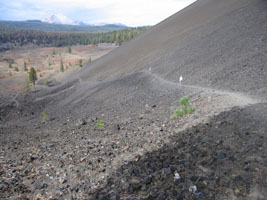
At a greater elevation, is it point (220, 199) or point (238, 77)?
point (238, 77)

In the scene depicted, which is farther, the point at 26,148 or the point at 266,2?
the point at 266,2

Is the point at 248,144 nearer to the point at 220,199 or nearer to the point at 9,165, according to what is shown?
the point at 220,199

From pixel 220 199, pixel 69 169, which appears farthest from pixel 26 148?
pixel 220 199

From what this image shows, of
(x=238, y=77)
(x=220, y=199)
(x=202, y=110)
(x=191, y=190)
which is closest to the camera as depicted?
(x=220, y=199)

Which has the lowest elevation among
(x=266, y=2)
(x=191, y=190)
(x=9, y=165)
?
(x=9, y=165)

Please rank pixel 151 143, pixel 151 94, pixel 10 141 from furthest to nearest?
pixel 151 94, pixel 10 141, pixel 151 143

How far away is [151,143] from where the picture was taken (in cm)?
578

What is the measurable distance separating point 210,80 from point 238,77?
1.34 meters

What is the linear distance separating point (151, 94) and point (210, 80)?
322 centimetres

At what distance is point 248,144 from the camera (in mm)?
4289

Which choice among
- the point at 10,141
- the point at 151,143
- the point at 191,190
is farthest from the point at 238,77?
the point at 10,141

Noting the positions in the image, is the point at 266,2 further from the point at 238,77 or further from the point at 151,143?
the point at 151,143

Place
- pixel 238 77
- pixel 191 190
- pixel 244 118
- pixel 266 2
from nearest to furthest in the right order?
1. pixel 191 190
2. pixel 244 118
3. pixel 238 77
4. pixel 266 2

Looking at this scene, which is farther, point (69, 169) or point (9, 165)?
point (9, 165)
